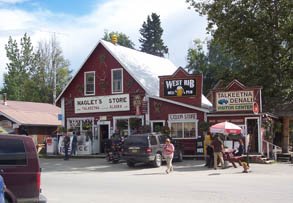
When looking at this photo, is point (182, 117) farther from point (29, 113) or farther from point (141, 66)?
point (29, 113)

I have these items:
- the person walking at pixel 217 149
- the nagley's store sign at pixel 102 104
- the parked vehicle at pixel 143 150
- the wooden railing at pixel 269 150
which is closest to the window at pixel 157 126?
the nagley's store sign at pixel 102 104

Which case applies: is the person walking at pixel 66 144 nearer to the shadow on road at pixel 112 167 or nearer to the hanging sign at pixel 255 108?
the shadow on road at pixel 112 167

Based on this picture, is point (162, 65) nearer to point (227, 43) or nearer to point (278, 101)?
point (227, 43)

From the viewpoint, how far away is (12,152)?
10.5 meters

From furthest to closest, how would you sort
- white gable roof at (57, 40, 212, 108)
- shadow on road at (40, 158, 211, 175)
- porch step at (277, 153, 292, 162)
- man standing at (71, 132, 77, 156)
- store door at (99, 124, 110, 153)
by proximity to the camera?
1. store door at (99, 124, 110, 153)
2. white gable roof at (57, 40, 212, 108)
3. man standing at (71, 132, 77, 156)
4. porch step at (277, 153, 292, 162)
5. shadow on road at (40, 158, 211, 175)

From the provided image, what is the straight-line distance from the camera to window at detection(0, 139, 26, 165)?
1036 cm

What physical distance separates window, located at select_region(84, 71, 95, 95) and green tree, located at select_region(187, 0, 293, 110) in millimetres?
9008

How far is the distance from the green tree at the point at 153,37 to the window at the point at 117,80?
56.9 meters

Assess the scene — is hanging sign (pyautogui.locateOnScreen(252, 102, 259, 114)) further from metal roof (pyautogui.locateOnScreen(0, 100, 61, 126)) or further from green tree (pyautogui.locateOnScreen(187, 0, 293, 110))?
metal roof (pyautogui.locateOnScreen(0, 100, 61, 126))

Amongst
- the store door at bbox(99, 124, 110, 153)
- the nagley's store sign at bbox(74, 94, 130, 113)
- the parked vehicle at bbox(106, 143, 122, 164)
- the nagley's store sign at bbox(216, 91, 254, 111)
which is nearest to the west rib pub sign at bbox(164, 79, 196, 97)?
the nagley's store sign at bbox(216, 91, 254, 111)

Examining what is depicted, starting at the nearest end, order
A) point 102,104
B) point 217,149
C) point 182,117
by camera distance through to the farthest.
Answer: point 217,149
point 182,117
point 102,104

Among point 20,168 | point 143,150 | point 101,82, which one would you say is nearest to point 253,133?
point 143,150

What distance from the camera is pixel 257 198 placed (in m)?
14.1

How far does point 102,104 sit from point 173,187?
20.8 m
